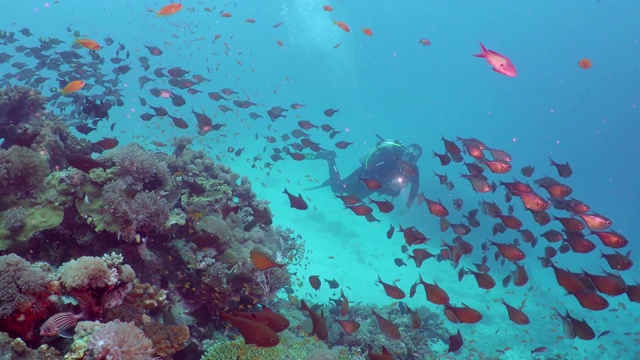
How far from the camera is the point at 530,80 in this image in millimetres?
106500

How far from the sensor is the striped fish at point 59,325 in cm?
307

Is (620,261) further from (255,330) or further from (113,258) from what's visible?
(113,258)

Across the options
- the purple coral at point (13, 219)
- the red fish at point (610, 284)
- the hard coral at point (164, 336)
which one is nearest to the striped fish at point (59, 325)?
the hard coral at point (164, 336)

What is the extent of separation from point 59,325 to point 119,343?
1.98 ft

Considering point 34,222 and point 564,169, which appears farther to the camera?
point 564,169

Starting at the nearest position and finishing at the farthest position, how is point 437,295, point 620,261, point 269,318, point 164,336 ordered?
point 269,318
point 164,336
point 437,295
point 620,261

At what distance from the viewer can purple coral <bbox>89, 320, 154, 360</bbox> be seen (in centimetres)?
297

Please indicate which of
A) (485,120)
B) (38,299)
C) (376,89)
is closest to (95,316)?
(38,299)

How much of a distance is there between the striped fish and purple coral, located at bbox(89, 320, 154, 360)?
33cm

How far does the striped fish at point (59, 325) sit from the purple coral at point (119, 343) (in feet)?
1.08

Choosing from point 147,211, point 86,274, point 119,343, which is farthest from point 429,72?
point 119,343

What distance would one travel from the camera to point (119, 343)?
304 cm

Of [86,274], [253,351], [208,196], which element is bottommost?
[208,196]

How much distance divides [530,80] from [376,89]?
4671cm
